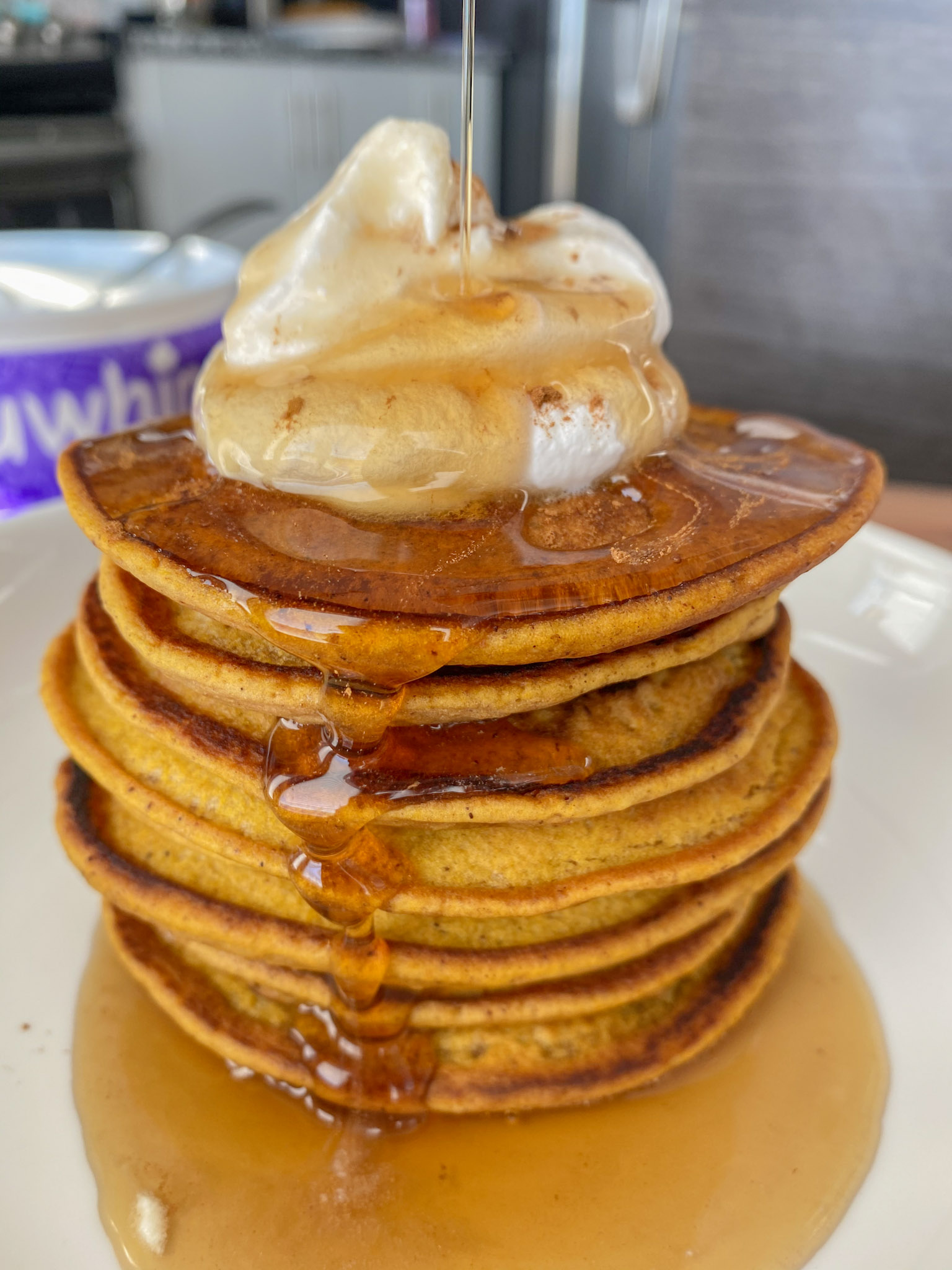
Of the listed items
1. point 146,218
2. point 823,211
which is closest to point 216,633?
point 823,211

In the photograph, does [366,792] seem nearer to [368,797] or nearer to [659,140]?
[368,797]

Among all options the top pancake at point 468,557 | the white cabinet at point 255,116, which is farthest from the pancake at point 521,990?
the white cabinet at point 255,116

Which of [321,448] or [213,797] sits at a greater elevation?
[321,448]

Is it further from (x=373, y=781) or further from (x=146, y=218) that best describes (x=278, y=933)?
(x=146, y=218)

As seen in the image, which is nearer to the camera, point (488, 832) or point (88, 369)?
point (488, 832)

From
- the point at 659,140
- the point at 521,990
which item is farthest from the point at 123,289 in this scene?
the point at 659,140

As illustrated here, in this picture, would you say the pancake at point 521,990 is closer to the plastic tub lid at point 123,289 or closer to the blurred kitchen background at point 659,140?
the plastic tub lid at point 123,289
